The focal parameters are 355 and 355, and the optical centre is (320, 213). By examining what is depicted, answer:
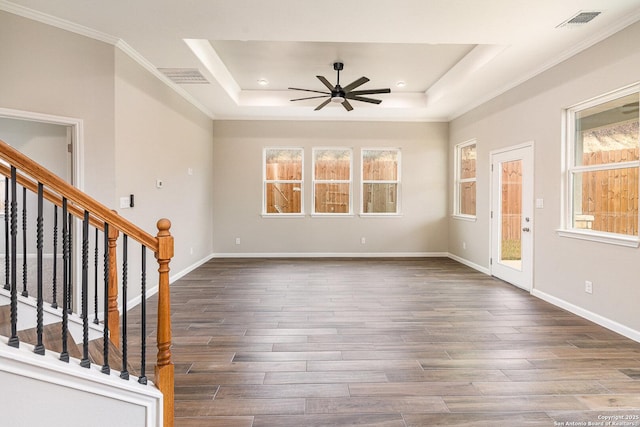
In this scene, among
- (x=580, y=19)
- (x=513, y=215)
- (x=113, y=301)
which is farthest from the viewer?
(x=513, y=215)

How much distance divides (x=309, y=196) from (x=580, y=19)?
513cm

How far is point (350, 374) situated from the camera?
8.34 feet

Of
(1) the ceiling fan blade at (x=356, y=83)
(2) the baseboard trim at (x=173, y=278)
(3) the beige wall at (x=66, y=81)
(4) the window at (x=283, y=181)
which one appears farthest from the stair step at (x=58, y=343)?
(4) the window at (x=283, y=181)

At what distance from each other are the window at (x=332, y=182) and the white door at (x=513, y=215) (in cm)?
285

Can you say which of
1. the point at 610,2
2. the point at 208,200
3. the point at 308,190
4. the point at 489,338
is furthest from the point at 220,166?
the point at 610,2

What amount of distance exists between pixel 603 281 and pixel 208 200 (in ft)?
20.2

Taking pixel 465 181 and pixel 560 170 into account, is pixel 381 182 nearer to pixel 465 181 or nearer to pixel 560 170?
pixel 465 181

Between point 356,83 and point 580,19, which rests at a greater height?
point 580,19

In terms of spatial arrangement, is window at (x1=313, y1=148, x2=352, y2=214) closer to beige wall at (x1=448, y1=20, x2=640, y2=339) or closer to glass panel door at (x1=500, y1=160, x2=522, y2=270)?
beige wall at (x1=448, y1=20, x2=640, y2=339)

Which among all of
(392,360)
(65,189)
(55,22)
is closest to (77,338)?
(65,189)

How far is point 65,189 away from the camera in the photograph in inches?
64.2

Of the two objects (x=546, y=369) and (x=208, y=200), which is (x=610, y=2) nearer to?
(x=546, y=369)

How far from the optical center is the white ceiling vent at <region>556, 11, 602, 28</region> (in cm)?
312

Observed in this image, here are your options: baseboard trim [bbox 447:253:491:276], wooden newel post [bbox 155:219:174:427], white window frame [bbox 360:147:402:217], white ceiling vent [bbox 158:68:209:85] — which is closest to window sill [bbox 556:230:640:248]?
baseboard trim [bbox 447:253:491:276]
